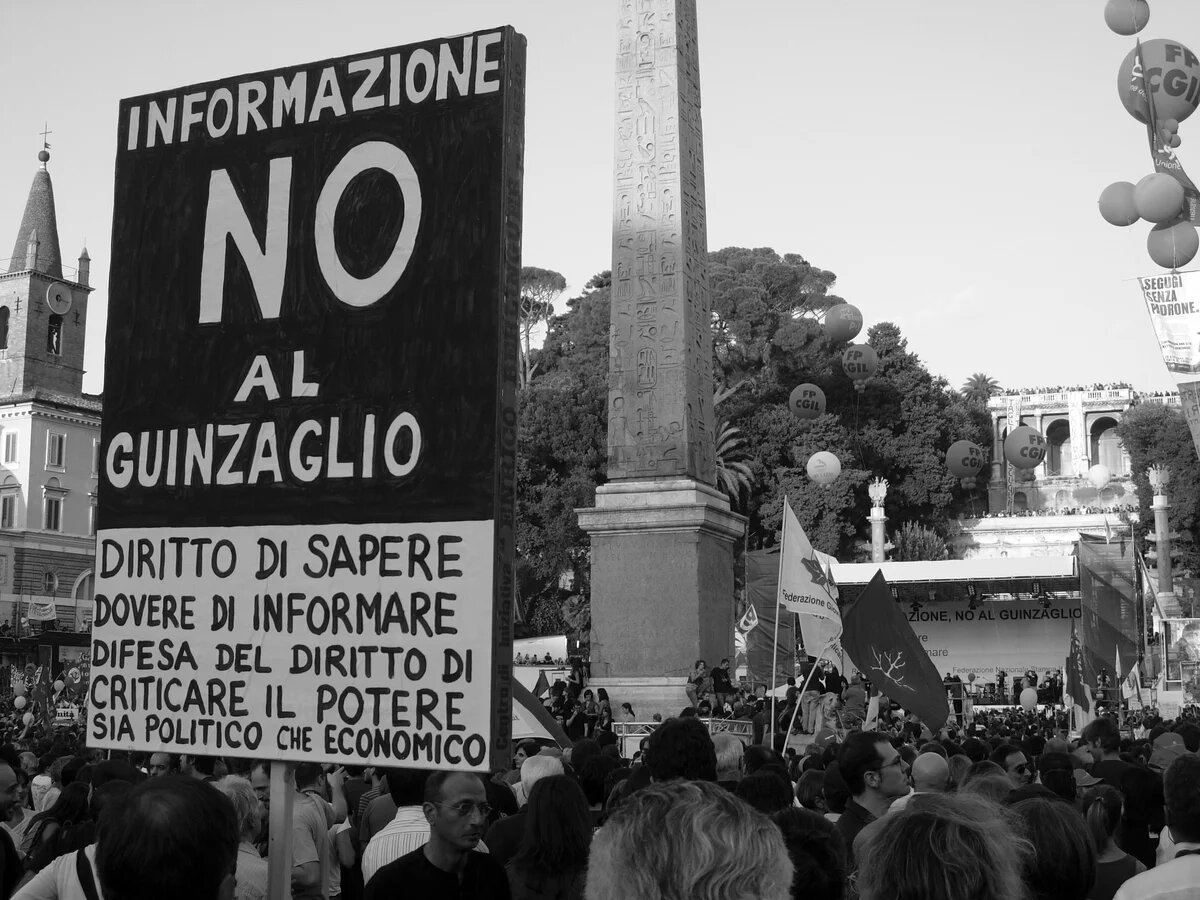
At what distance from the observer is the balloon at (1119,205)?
2000 centimetres

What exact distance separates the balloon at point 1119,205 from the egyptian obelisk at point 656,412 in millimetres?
6242

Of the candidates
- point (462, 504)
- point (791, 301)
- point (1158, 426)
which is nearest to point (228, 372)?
point (462, 504)

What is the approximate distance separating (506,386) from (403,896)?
1.36m

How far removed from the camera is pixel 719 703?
16188 millimetres

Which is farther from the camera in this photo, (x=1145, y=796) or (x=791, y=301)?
(x=791, y=301)

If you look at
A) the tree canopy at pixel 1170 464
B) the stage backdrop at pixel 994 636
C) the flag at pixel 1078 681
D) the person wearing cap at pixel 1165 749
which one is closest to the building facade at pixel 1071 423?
the tree canopy at pixel 1170 464

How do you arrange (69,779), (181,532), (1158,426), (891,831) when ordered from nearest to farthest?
(891,831)
(181,532)
(69,779)
(1158,426)

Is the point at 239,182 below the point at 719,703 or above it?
above

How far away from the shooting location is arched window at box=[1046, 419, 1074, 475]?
4129 inches

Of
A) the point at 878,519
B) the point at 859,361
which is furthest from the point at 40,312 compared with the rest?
→ the point at 859,361

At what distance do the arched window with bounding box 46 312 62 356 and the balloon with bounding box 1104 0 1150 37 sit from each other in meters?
59.0

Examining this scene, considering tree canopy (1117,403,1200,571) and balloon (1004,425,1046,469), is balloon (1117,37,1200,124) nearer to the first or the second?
balloon (1004,425,1046,469)

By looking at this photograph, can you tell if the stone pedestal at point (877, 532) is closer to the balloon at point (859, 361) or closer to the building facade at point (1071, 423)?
the balloon at point (859, 361)

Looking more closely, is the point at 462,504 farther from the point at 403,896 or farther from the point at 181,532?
the point at 403,896
